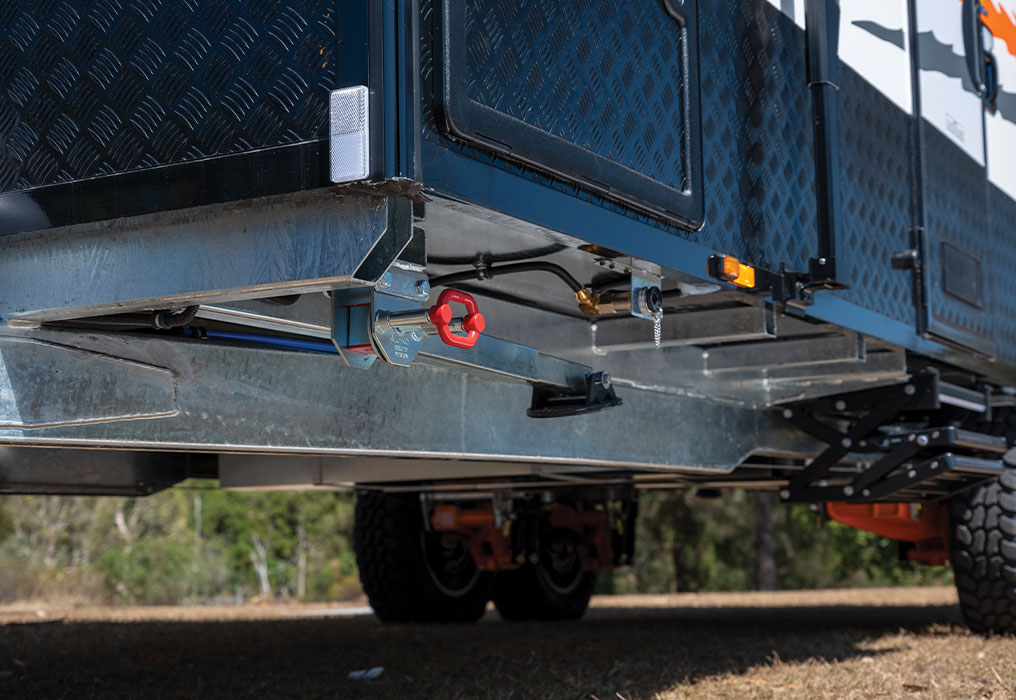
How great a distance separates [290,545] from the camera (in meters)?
26.6

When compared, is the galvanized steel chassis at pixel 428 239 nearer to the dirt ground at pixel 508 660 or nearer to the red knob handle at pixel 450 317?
the red knob handle at pixel 450 317

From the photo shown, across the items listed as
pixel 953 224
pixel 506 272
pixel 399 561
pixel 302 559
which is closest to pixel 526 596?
pixel 399 561

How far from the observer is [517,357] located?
366 cm

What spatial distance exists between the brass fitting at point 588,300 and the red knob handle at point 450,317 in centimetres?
62

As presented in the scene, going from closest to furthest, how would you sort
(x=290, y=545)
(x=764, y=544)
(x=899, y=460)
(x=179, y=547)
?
(x=899, y=460)
(x=179, y=547)
(x=764, y=544)
(x=290, y=545)

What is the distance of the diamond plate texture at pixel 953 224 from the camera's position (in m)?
5.14

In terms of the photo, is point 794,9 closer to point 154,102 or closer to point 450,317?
point 450,317

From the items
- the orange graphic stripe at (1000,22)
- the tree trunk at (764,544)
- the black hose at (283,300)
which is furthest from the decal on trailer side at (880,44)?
the tree trunk at (764,544)

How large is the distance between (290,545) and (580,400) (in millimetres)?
23691

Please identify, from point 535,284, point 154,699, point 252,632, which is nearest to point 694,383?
point 535,284

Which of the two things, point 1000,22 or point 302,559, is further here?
point 302,559

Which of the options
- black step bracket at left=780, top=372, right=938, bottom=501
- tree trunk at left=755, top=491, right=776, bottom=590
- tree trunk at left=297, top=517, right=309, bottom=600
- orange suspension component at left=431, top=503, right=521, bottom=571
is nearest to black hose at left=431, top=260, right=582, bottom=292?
black step bracket at left=780, top=372, right=938, bottom=501

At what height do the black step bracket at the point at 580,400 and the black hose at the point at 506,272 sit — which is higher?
the black hose at the point at 506,272

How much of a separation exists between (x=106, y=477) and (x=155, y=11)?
2633mm
